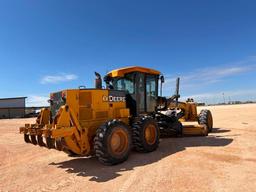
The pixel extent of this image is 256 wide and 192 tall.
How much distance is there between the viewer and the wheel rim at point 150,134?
967cm

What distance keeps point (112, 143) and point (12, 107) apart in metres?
58.9

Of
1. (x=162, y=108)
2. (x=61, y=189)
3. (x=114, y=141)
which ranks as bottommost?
(x=61, y=189)

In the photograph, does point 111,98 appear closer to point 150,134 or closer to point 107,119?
point 107,119

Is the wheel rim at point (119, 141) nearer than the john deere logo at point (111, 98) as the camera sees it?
Yes

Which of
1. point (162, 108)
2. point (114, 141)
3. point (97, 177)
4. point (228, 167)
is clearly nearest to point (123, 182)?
point (97, 177)

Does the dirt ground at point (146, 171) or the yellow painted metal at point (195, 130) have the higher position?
the yellow painted metal at point (195, 130)

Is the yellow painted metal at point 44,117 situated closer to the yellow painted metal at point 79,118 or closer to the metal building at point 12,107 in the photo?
the yellow painted metal at point 79,118

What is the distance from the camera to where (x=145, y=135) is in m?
9.45

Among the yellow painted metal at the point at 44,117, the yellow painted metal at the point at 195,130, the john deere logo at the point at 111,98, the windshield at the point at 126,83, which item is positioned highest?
the windshield at the point at 126,83

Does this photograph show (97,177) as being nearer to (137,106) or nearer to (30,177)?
(30,177)

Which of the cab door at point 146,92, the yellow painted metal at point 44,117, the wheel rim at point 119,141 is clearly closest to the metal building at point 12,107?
the cab door at point 146,92

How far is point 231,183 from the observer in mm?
5617

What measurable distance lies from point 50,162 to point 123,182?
3593mm

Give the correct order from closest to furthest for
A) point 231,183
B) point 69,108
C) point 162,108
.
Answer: point 231,183 < point 69,108 < point 162,108
